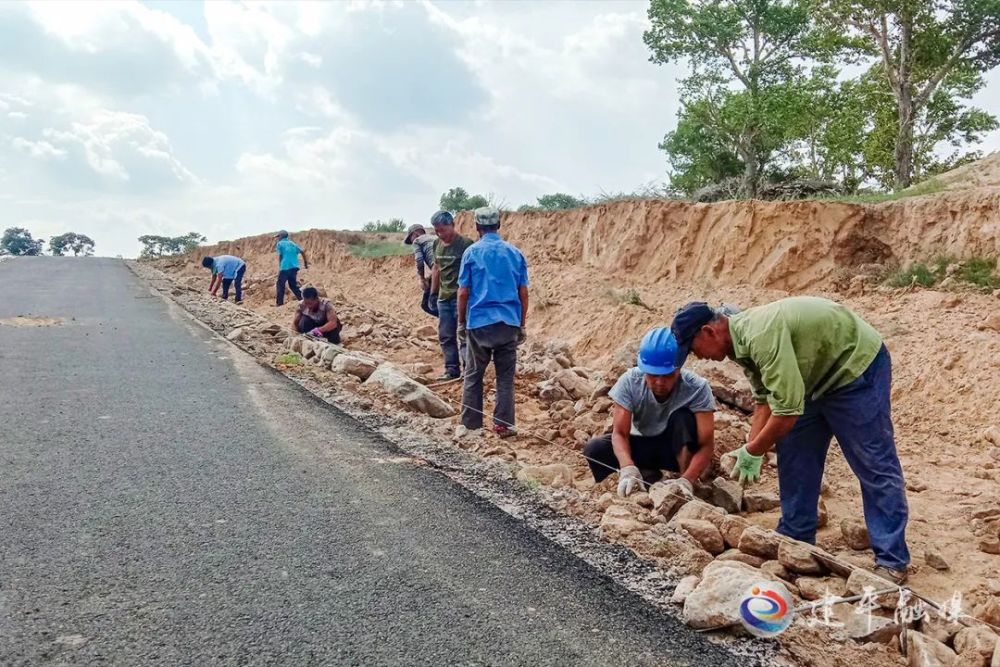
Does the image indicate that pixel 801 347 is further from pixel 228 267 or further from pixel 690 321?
pixel 228 267

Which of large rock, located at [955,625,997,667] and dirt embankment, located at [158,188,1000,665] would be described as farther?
dirt embankment, located at [158,188,1000,665]

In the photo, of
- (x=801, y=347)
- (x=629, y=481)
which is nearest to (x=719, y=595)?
(x=801, y=347)

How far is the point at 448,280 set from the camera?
7.63 metres

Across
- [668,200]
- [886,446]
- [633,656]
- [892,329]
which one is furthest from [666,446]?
[668,200]

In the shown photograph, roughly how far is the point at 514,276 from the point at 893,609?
3.60 m

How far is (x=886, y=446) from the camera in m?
3.52

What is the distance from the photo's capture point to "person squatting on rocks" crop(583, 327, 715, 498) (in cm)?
442

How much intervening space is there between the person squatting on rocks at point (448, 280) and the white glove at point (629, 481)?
2.59m

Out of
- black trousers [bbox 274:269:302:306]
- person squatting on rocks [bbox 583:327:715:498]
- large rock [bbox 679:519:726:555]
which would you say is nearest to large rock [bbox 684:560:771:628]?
large rock [bbox 679:519:726:555]

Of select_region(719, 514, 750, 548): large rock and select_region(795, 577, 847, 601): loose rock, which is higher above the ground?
select_region(719, 514, 750, 548): large rock

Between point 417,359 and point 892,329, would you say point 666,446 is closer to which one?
point 892,329

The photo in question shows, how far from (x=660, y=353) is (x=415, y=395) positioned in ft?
9.62

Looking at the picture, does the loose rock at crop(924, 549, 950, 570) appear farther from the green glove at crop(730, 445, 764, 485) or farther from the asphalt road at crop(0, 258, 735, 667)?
the asphalt road at crop(0, 258, 735, 667)

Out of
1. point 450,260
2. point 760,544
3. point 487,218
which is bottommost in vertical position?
point 760,544
